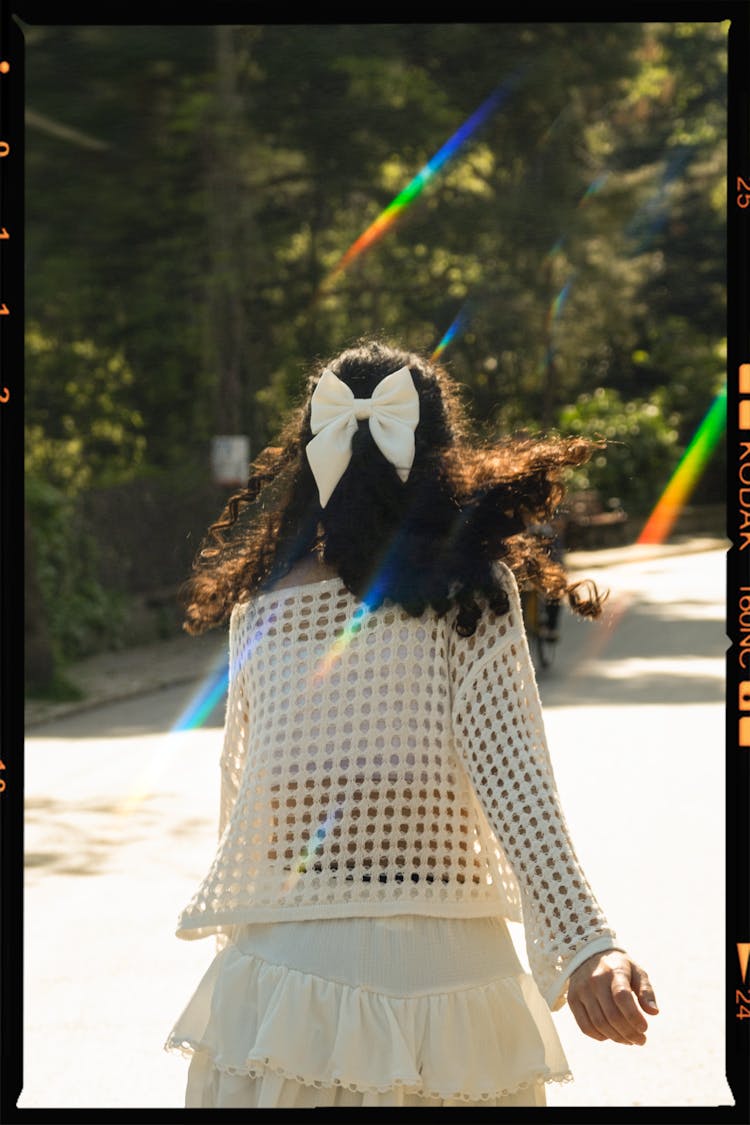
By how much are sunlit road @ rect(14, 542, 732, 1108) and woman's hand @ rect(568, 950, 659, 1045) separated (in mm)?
2526

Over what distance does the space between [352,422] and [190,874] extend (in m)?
5.80

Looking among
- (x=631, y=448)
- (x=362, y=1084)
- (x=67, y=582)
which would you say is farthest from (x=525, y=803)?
(x=631, y=448)

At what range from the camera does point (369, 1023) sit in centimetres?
239

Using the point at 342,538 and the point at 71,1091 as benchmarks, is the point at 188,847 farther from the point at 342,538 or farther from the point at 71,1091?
the point at 342,538

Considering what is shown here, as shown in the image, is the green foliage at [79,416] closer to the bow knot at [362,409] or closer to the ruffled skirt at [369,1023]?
the bow knot at [362,409]

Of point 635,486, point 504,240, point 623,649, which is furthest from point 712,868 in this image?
point 635,486

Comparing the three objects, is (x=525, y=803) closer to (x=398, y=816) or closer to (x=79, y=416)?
(x=398, y=816)

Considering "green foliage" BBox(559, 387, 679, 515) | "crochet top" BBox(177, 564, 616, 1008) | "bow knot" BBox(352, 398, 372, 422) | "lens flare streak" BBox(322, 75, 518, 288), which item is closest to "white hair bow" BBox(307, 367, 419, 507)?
"bow knot" BBox(352, 398, 372, 422)

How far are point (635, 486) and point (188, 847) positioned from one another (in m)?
33.3

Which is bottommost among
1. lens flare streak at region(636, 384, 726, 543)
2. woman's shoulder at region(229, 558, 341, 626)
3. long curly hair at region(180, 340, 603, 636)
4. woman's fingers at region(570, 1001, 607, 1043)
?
woman's fingers at region(570, 1001, 607, 1043)

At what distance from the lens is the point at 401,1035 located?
238 centimetres

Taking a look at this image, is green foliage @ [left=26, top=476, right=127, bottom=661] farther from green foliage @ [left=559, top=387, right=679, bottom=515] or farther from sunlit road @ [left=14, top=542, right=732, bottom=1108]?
green foliage @ [left=559, top=387, right=679, bottom=515]

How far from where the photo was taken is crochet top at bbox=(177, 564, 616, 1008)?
2.47 meters

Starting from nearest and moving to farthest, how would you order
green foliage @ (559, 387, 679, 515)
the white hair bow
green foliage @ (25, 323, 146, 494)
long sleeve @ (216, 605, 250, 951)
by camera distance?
the white hair bow < long sleeve @ (216, 605, 250, 951) < green foliage @ (25, 323, 146, 494) < green foliage @ (559, 387, 679, 515)
